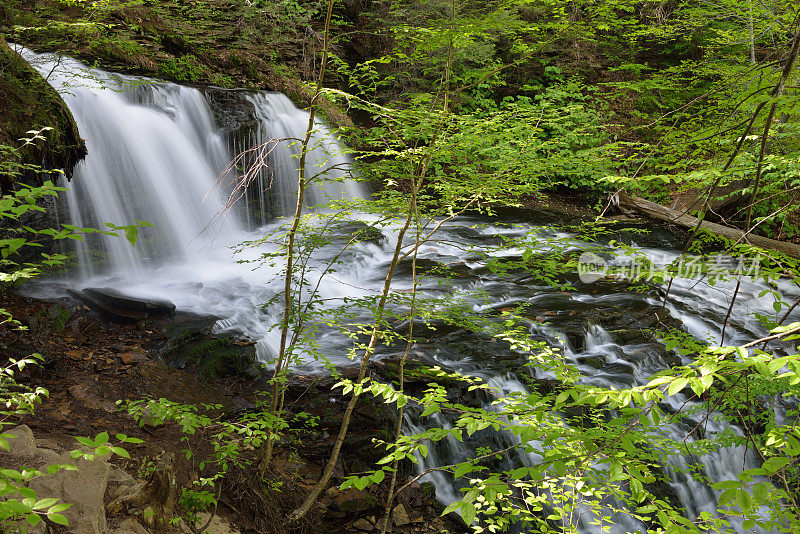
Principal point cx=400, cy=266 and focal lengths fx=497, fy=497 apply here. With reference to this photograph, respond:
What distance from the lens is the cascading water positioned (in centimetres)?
514

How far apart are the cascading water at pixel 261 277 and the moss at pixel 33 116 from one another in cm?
44

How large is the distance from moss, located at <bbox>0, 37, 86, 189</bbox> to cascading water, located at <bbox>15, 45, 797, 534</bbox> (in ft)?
1.43

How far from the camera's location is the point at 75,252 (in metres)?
6.54

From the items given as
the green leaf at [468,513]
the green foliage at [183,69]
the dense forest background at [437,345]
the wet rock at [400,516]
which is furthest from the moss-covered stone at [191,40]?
the green leaf at [468,513]

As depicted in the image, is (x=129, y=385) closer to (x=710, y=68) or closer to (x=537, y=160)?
(x=537, y=160)

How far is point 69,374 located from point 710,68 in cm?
1361

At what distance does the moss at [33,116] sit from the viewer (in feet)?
16.0

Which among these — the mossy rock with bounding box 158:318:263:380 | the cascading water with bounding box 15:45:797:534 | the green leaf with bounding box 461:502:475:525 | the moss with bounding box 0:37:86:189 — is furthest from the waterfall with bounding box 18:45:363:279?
the green leaf with bounding box 461:502:475:525

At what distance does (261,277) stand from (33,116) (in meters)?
3.30

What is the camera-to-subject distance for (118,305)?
→ 5375 mm

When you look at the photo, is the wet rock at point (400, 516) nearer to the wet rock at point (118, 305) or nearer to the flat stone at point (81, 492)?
the flat stone at point (81, 492)

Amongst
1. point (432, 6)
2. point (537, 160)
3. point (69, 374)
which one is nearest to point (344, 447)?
point (69, 374)

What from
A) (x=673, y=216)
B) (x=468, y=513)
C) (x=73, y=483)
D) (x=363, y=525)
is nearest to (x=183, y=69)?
(x=73, y=483)

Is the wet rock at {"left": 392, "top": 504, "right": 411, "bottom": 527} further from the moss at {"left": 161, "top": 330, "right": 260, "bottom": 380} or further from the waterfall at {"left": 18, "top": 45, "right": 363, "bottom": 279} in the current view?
the waterfall at {"left": 18, "top": 45, "right": 363, "bottom": 279}
